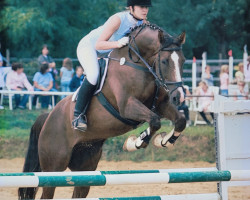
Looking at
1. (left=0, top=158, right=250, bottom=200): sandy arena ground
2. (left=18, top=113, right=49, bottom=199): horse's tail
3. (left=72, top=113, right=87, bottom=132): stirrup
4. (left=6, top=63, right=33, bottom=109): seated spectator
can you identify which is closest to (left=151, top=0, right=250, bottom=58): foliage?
(left=6, top=63, right=33, bottom=109): seated spectator

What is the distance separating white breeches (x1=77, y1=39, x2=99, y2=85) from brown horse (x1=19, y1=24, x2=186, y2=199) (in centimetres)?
14

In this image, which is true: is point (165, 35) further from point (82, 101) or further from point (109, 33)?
point (82, 101)

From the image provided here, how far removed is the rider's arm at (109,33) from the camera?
569 centimetres

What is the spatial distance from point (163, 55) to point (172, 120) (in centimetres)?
66

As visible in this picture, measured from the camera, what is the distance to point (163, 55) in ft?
17.6

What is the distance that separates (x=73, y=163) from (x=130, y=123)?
99 cm

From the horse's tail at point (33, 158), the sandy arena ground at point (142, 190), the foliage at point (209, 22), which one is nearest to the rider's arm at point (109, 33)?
the horse's tail at point (33, 158)

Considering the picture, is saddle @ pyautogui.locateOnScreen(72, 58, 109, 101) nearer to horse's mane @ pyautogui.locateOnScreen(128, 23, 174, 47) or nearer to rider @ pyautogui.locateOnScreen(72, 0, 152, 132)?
rider @ pyautogui.locateOnScreen(72, 0, 152, 132)

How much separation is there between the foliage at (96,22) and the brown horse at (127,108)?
12.5 metres

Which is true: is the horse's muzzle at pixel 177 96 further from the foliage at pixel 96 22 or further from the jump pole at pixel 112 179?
the foliage at pixel 96 22

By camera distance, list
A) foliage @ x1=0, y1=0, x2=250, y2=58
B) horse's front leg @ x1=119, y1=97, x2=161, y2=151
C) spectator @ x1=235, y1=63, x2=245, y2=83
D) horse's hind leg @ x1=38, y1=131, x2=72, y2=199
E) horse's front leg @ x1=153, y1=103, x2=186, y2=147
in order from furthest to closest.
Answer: foliage @ x1=0, y1=0, x2=250, y2=58 → spectator @ x1=235, y1=63, x2=245, y2=83 → horse's hind leg @ x1=38, y1=131, x2=72, y2=199 → horse's front leg @ x1=153, y1=103, x2=186, y2=147 → horse's front leg @ x1=119, y1=97, x2=161, y2=151

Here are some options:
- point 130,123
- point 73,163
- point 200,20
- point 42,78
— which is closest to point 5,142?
point 42,78

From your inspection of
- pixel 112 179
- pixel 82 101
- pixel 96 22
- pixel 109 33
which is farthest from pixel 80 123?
pixel 96 22

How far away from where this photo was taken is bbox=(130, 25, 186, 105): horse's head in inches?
206
